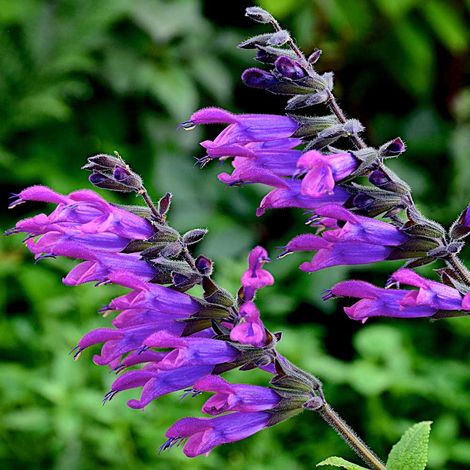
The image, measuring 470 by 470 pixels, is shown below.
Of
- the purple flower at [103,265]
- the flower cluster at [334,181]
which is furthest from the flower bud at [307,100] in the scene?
the purple flower at [103,265]

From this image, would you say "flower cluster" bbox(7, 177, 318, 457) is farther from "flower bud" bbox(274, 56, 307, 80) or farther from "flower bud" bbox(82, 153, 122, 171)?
"flower bud" bbox(274, 56, 307, 80)

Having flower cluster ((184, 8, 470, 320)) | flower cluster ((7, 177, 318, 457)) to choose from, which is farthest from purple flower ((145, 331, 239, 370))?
flower cluster ((184, 8, 470, 320))

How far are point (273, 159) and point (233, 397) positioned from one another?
0.75 feet

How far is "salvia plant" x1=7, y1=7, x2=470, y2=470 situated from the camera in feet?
2.50

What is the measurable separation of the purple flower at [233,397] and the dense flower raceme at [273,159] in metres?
0.16

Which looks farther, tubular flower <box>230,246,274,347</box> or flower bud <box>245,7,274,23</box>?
flower bud <box>245,7,274,23</box>

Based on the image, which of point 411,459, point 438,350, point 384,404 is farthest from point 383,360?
point 411,459

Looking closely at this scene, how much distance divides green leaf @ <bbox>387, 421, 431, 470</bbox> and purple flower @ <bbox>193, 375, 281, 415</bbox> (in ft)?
0.44

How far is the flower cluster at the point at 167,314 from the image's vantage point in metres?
0.76

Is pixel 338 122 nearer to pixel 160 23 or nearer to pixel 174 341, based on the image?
pixel 174 341

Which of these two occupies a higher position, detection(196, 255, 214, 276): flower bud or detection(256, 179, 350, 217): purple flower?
detection(256, 179, 350, 217): purple flower

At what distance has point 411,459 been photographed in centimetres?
81

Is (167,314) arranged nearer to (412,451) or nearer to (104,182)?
(104,182)

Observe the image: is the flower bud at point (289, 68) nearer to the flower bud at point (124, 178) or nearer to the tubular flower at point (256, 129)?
the tubular flower at point (256, 129)
